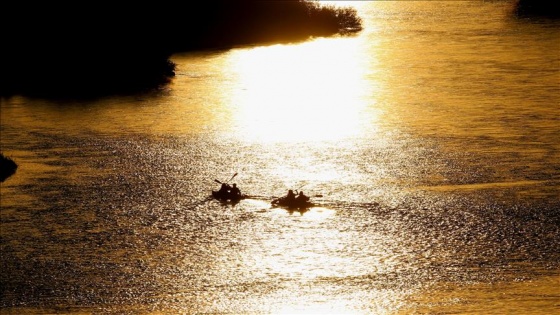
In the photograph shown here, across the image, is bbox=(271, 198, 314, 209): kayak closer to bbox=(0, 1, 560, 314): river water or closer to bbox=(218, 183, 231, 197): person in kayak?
bbox=(0, 1, 560, 314): river water

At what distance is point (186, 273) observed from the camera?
8.74 meters

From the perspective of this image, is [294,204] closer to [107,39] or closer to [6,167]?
[6,167]

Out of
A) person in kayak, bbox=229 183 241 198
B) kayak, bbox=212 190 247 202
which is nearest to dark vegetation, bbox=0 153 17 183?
kayak, bbox=212 190 247 202

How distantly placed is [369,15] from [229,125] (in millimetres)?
12212

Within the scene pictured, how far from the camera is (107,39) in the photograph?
61.8 ft

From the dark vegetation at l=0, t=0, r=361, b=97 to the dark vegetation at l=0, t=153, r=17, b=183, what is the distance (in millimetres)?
4784

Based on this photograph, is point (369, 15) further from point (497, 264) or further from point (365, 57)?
point (497, 264)

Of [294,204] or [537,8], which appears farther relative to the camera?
[537,8]

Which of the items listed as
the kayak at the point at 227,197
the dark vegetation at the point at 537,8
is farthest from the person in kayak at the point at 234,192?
the dark vegetation at the point at 537,8

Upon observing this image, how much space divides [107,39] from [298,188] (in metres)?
9.11

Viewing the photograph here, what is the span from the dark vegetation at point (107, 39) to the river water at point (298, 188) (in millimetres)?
1192

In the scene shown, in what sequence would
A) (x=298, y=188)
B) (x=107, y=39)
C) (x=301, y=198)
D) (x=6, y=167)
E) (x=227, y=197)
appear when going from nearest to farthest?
1. (x=301, y=198)
2. (x=227, y=197)
3. (x=298, y=188)
4. (x=6, y=167)
5. (x=107, y=39)

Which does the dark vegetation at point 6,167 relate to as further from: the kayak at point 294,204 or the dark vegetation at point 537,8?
the dark vegetation at point 537,8

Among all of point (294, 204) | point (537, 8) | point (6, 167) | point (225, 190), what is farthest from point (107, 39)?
point (537, 8)
